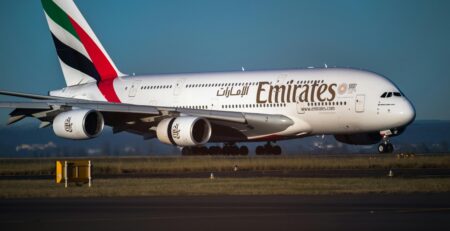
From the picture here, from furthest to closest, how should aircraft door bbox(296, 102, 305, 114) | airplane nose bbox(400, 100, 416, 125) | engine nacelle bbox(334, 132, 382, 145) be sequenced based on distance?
engine nacelle bbox(334, 132, 382, 145), aircraft door bbox(296, 102, 305, 114), airplane nose bbox(400, 100, 416, 125)

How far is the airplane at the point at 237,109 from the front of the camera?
Result: 41.0 m

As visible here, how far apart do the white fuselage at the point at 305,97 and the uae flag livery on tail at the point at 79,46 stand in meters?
4.31

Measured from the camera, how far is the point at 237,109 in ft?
146

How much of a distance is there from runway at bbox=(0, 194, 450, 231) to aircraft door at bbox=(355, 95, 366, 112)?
1893 cm

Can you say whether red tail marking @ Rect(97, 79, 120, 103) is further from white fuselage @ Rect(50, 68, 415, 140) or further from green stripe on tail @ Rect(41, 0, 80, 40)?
green stripe on tail @ Rect(41, 0, 80, 40)

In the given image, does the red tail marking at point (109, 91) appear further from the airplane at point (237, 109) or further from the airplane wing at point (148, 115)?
the airplane wing at point (148, 115)

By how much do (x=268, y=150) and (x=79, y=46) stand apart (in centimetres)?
1152

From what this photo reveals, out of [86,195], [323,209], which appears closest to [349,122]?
[86,195]

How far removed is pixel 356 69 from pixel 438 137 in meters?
26.5

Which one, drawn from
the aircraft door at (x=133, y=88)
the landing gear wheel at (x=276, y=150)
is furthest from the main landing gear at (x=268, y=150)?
the aircraft door at (x=133, y=88)

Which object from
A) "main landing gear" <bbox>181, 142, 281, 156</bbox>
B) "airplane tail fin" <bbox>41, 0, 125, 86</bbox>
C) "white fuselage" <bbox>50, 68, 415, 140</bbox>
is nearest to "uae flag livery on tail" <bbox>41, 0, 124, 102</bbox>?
"airplane tail fin" <bbox>41, 0, 125, 86</bbox>

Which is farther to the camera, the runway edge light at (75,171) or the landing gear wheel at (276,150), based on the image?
the landing gear wheel at (276,150)

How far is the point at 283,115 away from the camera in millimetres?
42938

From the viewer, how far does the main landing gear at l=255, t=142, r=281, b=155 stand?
153 ft
